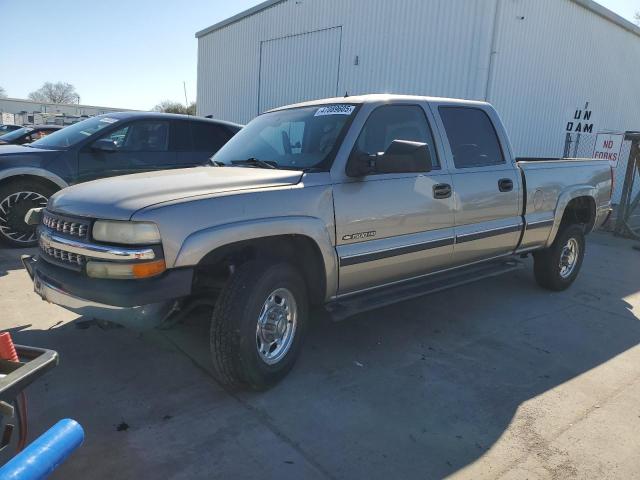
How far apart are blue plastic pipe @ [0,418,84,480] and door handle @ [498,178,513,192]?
3.97 metres

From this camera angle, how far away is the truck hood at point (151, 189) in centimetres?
280

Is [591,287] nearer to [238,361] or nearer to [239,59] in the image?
[238,361]

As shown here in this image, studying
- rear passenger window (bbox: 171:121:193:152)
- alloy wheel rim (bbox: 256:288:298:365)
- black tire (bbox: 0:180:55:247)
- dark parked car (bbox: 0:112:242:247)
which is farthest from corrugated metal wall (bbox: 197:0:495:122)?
alloy wheel rim (bbox: 256:288:298:365)

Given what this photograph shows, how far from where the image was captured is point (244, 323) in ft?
9.76

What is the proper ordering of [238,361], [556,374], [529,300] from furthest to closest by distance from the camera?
[529,300]
[556,374]
[238,361]

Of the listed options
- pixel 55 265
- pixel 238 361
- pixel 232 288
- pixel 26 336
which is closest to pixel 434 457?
pixel 238 361

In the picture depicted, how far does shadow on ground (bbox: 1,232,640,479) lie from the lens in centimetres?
262

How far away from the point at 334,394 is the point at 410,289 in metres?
1.18

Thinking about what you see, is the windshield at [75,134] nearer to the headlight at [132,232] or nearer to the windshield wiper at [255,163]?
the windshield wiper at [255,163]

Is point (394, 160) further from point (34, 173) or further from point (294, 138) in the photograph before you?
point (34, 173)

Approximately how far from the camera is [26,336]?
3924mm

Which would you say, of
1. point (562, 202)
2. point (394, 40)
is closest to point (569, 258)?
point (562, 202)

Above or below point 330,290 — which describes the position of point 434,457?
below

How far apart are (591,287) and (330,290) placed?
417cm
